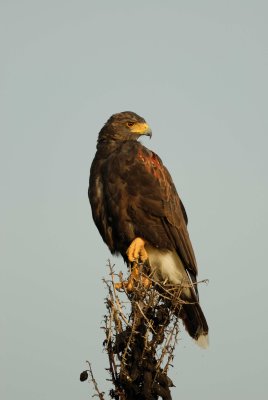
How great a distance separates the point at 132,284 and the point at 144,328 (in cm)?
61

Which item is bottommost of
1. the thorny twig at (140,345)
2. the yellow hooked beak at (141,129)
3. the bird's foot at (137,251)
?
the thorny twig at (140,345)

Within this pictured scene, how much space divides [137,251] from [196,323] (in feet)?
3.67

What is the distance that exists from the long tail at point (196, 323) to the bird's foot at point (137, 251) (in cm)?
82

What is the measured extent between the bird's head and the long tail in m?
2.52

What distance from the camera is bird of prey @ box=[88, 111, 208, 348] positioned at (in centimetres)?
805

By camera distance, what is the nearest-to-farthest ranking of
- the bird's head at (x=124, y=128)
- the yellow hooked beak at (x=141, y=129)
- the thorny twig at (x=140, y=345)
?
the thorny twig at (x=140, y=345) < the bird's head at (x=124, y=128) < the yellow hooked beak at (x=141, y=129)

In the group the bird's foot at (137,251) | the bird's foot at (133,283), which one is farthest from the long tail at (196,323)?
the bird's foot at (133,283)

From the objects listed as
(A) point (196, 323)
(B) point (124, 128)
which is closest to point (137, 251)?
(A) point (196, 323)

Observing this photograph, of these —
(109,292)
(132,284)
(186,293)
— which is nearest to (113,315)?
(109,292)

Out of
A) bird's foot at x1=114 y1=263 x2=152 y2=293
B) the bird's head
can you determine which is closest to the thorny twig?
bird's foot at x1=114 y1=263 x2=152 y2=293

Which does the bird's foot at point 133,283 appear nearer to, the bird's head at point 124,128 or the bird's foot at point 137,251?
the bird's foot at point 137,251

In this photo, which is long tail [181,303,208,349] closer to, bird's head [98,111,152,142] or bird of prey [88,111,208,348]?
bird of prey [88,111,208,348]

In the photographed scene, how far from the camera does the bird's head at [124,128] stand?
9047 millimetres

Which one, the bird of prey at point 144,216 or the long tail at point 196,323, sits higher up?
the bird of prey at point 144,216
